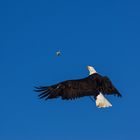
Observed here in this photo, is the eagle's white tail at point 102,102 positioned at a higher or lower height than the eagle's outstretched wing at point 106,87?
lower

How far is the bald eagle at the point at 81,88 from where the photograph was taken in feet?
69.7

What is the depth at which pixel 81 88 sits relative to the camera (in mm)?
21406

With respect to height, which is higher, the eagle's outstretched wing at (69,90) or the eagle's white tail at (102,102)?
the eagle's outstretched wing at (69,90)

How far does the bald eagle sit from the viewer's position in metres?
21.2

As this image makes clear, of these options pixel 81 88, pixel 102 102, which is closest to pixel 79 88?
pixel 81 88

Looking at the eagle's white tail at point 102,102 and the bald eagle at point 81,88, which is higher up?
the bald eagle at point 81,88

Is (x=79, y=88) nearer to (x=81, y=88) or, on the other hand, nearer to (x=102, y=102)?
(x=81, y=88)

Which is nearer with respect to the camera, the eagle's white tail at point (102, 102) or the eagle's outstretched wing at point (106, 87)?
the eagle's white tail at point (102, 102)

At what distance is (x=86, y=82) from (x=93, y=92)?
1.49 ft

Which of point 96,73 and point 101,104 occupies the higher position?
point 96,73

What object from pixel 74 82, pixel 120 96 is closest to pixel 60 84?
pixel 74 82

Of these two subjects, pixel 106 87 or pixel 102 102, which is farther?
pixel 106 87

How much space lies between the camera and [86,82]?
2147 cm

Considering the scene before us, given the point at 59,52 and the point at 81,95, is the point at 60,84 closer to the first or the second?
the point at 81,95
